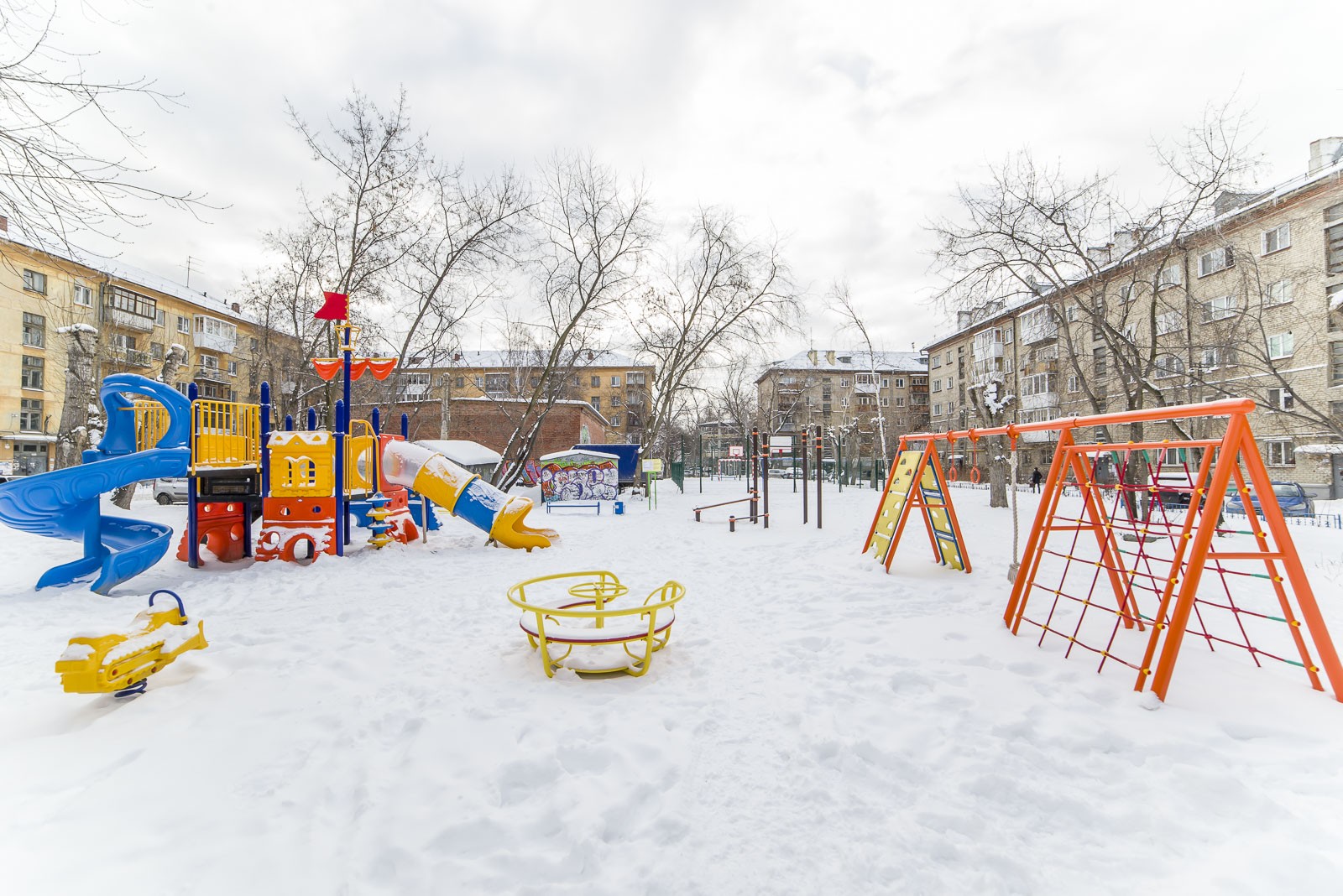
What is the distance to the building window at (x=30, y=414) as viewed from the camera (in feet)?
113

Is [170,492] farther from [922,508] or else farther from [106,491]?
[922,508]

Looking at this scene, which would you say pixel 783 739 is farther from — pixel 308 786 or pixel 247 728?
pixel 247 728

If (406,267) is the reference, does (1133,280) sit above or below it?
below

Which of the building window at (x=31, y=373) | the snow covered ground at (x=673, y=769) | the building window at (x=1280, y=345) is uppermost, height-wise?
the building window at (x=31, y=373)

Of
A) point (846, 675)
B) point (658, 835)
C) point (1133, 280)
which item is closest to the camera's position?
point (658, 835)

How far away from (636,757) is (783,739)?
872 millimetres

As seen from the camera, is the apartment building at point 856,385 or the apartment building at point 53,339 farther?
the apartment building at point 856,385

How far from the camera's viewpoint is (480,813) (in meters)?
2.62

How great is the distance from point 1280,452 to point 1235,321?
71.3 ft

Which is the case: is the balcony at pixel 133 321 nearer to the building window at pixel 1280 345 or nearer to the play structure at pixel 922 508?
the play structure at pixel 922 508

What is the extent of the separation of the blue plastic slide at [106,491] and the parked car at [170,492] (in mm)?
16271

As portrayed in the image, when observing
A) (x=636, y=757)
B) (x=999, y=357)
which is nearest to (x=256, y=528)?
(x=636, y=757)

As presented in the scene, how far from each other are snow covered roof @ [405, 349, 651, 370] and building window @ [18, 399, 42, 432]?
2326cm

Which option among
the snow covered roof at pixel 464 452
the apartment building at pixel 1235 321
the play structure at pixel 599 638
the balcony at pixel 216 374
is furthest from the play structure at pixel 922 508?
the balcony at pixel 216 374
